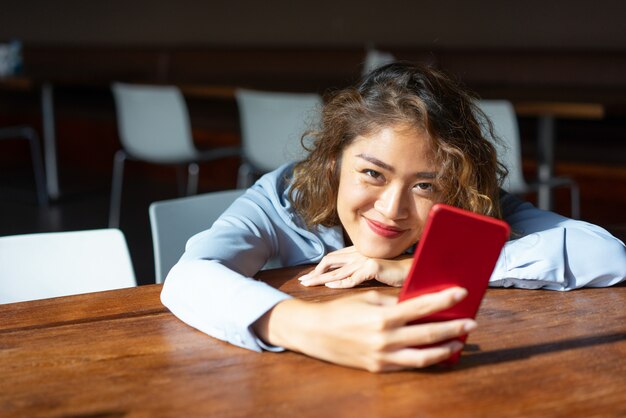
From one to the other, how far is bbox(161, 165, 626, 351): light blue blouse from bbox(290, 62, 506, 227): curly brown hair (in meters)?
0.06

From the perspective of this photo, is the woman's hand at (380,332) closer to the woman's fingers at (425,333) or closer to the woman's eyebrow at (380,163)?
the woman's fingers at (425,333)

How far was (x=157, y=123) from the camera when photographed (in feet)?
15.7

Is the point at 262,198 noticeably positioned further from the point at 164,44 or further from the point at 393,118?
the point at 164,44

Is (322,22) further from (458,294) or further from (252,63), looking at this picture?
(458,294)

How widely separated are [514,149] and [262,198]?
2.21 metres

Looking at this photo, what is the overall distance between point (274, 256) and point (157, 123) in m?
3.18

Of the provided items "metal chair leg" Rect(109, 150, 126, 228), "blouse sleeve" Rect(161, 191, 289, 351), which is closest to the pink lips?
"blouse sleeve" Rect(161, 191, 289, 351)

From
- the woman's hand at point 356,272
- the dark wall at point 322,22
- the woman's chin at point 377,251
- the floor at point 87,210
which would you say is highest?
the woman's chin at point 377,251

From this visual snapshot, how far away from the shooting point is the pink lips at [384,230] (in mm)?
1556

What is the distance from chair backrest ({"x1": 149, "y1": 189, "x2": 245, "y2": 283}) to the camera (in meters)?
1.97

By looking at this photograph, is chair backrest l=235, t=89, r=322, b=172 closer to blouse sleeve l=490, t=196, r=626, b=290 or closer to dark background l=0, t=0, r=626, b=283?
dark background l=0, t=0, r=626, b=283

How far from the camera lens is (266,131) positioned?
439 centimetres

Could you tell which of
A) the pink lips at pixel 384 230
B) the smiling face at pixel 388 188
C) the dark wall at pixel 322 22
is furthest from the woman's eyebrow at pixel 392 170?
the dark wall at pixel 322 22

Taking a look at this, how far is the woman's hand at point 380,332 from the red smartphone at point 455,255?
2 cm
